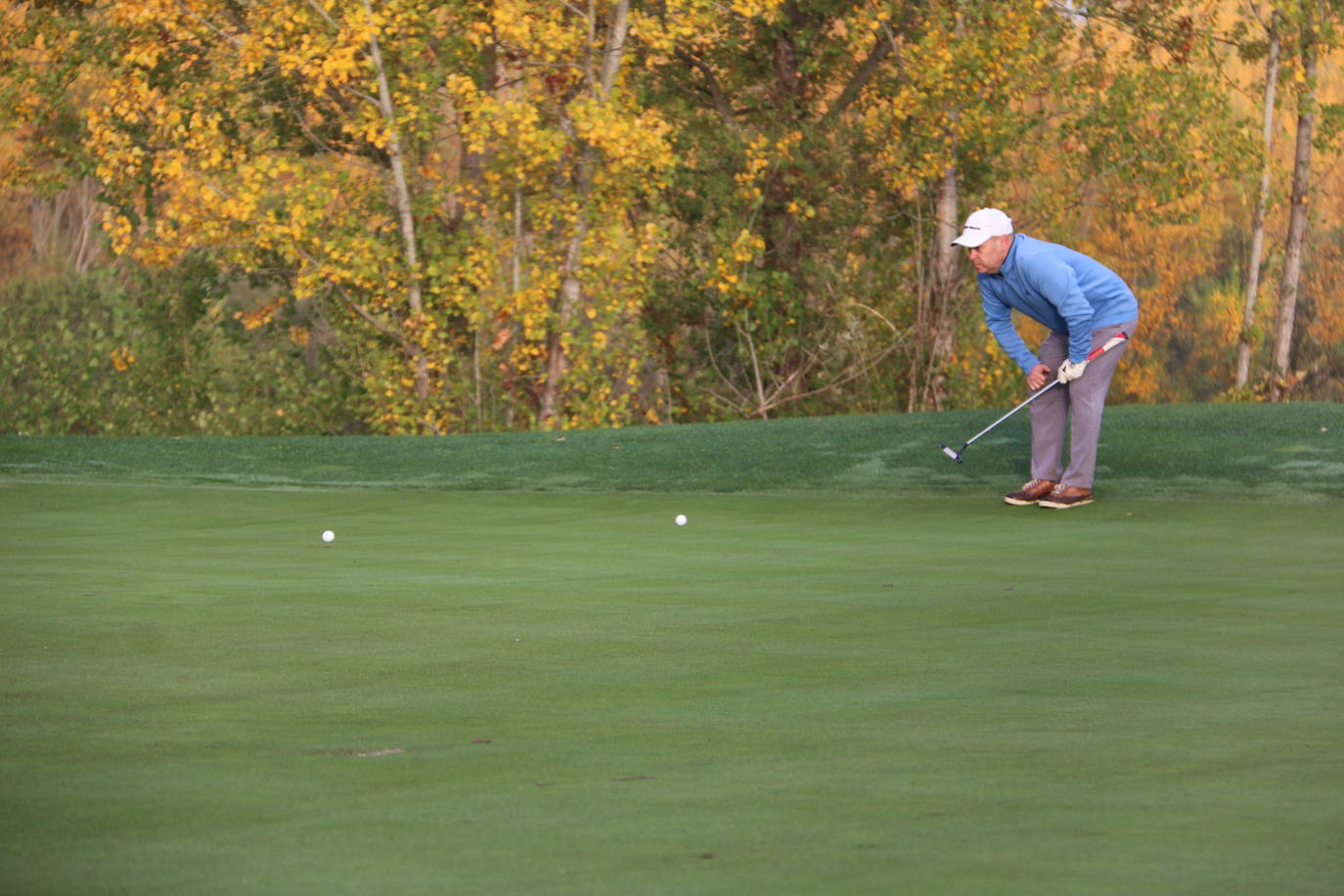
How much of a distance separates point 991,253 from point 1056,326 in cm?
66

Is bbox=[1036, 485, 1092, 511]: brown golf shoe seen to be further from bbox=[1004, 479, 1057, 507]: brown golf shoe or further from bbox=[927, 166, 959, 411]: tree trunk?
bbox=[927, 166, 959, 411]: tree trunk

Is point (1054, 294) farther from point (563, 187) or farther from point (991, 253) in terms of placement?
point (563, 187)

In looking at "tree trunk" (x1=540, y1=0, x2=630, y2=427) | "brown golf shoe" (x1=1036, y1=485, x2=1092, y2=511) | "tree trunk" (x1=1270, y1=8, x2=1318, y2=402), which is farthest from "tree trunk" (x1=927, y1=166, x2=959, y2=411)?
"brown golf shoe" (x1=1036, y1=485, x2=1092, y2=511)

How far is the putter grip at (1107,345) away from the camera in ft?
33.8

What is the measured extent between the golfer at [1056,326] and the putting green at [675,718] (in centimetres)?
178

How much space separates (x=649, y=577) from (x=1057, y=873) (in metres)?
4.41

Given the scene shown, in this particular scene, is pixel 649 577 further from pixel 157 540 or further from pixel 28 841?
pixel 28 841

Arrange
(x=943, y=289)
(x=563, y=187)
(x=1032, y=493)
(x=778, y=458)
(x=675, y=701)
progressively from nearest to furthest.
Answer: (x=675, y=701) → (x=1032, y=493) → (x=778, y=458) → (x=563, y=187) → (x=943, y=289)

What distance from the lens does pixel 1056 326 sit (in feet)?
34.3

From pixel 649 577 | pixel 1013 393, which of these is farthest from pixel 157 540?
pixel 1013 393

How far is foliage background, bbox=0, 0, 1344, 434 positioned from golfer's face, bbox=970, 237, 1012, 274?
23.1ft

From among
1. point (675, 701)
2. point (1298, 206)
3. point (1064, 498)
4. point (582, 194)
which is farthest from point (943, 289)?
point (675, 701)

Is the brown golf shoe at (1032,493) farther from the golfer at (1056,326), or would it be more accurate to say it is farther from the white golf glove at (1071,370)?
the white golf glove at (1071,370)

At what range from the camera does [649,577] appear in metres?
7.28
